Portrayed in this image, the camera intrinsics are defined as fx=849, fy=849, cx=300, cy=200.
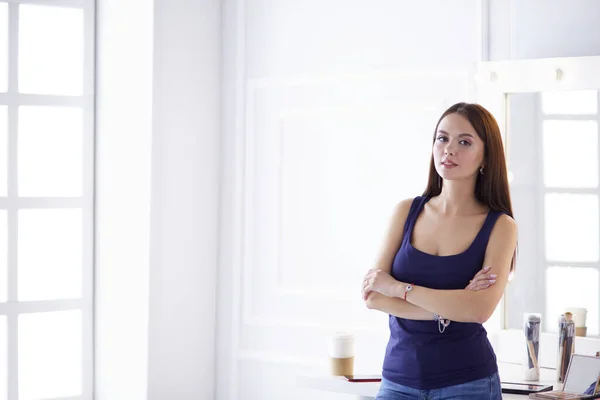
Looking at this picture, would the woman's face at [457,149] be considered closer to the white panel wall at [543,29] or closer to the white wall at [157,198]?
the white panel wall at [543,29]

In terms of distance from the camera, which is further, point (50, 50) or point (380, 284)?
point (50, 50)

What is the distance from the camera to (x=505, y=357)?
2922mm

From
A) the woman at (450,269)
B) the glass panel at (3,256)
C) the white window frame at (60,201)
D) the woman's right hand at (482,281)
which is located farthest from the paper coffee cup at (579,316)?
the glass panel at (3,256)

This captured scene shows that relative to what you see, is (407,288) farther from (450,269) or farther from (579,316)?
(579,316)

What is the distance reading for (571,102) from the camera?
9.21 ft

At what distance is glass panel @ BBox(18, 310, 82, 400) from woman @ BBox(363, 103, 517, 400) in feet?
5.96

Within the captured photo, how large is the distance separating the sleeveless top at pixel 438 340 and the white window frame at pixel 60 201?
1875mm

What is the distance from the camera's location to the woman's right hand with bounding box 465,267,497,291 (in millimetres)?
2139

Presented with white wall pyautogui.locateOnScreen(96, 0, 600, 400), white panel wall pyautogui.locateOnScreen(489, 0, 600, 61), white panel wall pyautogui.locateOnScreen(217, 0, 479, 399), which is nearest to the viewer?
white panel wall pyautogui.locateOnScreen(489, 0, 600, 61)

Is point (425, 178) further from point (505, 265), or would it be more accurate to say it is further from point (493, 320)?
point (505, 265)

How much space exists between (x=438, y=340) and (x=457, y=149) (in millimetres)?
511

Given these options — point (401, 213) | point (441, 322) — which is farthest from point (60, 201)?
point (441, 322)

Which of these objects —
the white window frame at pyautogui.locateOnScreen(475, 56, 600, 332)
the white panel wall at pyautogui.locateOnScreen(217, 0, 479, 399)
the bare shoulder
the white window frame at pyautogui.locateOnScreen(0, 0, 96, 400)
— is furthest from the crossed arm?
the white window frame at pyautogui.locateOnScreen(0, 0, 96, 400)

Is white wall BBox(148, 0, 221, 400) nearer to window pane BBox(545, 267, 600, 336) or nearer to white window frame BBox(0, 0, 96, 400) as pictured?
white window frame BBox(0, 0, 96, 400)
